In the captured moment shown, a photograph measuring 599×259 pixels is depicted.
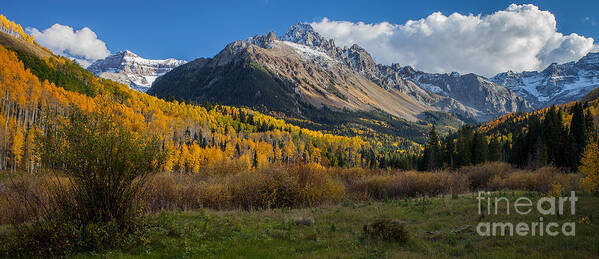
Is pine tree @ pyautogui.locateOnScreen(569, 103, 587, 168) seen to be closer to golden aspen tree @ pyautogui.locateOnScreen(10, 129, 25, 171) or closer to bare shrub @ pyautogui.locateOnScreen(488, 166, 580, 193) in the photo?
bare shrub @ pyautogui.locateOnScreen(488, 166, 580, 193)

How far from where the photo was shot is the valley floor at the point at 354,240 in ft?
29.2

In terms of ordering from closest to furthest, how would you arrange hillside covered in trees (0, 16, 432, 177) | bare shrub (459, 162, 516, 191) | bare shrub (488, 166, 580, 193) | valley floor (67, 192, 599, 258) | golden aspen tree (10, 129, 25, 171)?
valley floor (67, 192, 599, 258)
hillside covered in trees (0, 16, 432, 177)
bare shrub (488, 166, 580, 193)
bare shrub (459, 162, 516, 191)
golden aspen tree (10, 129, 25, 171)

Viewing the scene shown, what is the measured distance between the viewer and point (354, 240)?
10742 millimetres

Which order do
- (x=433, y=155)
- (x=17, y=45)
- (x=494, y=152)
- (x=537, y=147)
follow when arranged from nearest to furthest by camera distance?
(x=537, y=147) → (x=494, y=152) → (x=433, y=155) → (x=17, y=45)

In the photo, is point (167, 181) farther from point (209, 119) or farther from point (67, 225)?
point (209, 119)

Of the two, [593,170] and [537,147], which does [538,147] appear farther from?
[593,170]

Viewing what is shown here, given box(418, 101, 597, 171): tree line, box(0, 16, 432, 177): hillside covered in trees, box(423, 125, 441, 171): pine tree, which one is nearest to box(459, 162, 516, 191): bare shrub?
box(418, 101, 597, 171): tree line

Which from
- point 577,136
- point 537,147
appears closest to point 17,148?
point 537,147

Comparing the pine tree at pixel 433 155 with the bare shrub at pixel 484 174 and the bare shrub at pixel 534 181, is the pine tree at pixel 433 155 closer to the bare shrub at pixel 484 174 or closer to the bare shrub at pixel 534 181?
the bare shrub at pixel 484 174

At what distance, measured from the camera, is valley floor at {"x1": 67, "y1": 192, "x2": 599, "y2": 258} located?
8891 millimetres

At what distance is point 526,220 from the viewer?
1242 centimetres

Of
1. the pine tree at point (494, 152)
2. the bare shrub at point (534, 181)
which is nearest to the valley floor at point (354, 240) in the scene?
the bare shrub at point (534, 181)

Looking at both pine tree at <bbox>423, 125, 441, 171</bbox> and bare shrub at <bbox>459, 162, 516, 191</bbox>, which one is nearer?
bare shrub at <bbox>459, 162, 516, 191</bbox>

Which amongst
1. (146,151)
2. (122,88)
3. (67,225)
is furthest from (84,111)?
(122,88)
